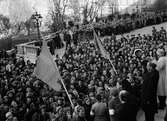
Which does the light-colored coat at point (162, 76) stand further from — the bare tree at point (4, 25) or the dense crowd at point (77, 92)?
the bare tree at point (4, 25)

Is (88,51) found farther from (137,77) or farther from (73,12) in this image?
(73,12)

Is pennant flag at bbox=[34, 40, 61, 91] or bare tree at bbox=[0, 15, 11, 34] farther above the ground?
bare tree at bbox=[0, 15, 11, 34]

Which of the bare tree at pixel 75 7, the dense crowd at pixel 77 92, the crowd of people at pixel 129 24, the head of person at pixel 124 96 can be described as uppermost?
the bare tree at pixel 75 7

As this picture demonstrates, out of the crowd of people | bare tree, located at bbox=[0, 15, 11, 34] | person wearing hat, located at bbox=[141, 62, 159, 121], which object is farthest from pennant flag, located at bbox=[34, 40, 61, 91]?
bare tree, located at bbox=[0, 15, 11, 34]

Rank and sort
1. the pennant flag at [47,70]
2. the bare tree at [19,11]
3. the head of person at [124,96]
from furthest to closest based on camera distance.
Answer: the bare tree at [19,11]
the pennant flag at [47,70]
the head of person at [124,96]

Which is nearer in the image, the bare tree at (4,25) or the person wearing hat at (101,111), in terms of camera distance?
the person wearing hat at (101,111)

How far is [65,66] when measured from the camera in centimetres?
1470

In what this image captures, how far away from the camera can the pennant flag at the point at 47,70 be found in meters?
8.67

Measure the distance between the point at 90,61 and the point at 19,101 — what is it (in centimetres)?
556

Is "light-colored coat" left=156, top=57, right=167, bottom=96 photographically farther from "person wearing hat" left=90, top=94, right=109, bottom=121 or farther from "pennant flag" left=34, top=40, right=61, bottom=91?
"pennant flag" left=34, top=40, right=61, bottom=91

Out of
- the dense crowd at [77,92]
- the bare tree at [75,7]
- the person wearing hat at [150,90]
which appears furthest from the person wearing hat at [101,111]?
the bare tree at [75,7]

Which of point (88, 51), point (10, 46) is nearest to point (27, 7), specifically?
point (10, 46)

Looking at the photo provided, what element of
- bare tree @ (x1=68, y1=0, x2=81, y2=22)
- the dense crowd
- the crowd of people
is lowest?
the dense crowd

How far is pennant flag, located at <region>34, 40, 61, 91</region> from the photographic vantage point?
8672 millimetres
